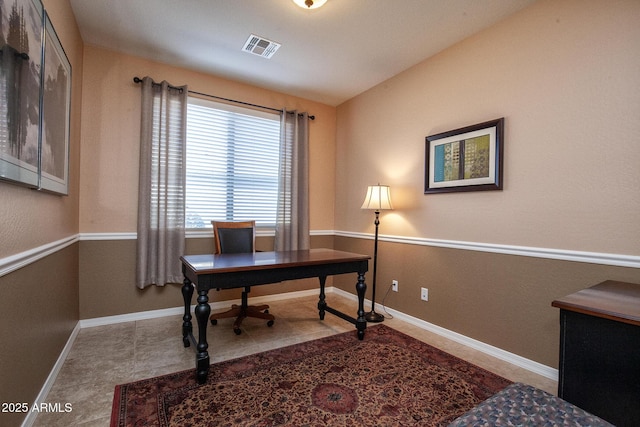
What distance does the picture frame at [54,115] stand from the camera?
1.64 meters

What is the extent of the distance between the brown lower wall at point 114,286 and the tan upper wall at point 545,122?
105 inches

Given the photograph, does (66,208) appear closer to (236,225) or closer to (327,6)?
(236,225)

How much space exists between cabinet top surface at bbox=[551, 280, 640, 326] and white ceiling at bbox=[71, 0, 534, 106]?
6.61 feet

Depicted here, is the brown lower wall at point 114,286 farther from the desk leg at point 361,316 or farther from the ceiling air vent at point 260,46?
the ceiling air vent at point 260,46

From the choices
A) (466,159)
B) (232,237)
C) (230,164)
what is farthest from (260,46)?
(466,159)

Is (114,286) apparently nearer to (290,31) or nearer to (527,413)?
(290,31)

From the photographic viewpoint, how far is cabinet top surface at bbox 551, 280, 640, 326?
116 cm

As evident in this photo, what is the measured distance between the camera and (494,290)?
2346mm

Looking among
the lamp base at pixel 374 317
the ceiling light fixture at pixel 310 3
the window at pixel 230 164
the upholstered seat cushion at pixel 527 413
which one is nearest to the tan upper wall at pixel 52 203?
the window at pixel 230 164

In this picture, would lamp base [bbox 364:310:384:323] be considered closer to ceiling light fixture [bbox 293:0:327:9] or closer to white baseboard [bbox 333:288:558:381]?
white baseboard [bbox 333:288:558:381]

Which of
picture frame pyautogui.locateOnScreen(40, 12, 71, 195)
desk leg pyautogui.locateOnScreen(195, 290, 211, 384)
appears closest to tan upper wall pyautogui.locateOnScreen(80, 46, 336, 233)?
picture frame pyautogui.locateOnScreen(40, 12, 71, 195)

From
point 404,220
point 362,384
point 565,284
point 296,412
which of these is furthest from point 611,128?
point 296,412

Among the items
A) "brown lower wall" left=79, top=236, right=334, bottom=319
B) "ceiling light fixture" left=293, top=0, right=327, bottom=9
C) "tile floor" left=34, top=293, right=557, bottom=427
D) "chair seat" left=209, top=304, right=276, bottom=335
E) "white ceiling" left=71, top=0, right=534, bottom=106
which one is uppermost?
"white ceiling" left=71, top=0, right=534, bottom=106

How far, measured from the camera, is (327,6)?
2215 mm
